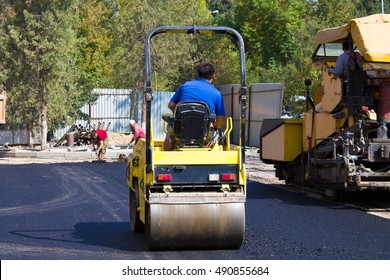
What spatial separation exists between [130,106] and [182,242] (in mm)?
31047

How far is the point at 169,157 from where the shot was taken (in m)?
8.75

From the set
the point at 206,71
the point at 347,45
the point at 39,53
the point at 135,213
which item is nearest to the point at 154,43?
the point at 39,53

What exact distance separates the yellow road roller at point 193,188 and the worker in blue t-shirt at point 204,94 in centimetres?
17

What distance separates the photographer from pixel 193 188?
348 inches

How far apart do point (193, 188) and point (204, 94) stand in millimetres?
1004

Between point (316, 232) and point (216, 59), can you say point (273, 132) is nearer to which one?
point (316, 232)

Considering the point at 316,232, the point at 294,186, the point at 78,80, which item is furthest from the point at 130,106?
the point at 316,232

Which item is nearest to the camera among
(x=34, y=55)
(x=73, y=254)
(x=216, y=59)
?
(x=73, y=254)

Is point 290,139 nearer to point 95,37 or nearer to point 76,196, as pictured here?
point 76,196

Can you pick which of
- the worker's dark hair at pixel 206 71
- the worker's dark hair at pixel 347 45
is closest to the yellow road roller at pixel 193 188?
the worker's dark hair at pixel 206 71

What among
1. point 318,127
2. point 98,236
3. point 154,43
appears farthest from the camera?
point 154,43

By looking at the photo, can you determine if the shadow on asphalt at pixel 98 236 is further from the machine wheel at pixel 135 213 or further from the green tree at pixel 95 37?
the green tree at pixel 95 37

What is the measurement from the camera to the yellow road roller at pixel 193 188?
8.62m

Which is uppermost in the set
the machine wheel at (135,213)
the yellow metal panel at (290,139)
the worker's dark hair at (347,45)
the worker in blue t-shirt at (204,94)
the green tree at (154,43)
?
the green tree at (154,43)
